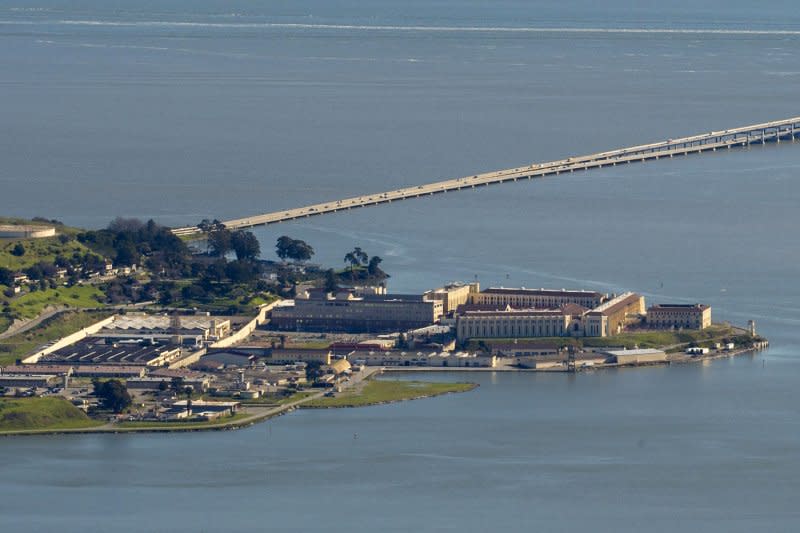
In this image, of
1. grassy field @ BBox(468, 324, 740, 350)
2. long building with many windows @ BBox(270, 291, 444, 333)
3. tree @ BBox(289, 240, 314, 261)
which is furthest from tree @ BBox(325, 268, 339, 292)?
grassy field @ BBox(468, 324, 740, 350)

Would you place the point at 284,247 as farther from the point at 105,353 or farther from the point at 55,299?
the point at 105,353

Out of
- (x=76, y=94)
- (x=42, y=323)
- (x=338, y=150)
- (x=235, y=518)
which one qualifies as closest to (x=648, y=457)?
(x=235, y=518)

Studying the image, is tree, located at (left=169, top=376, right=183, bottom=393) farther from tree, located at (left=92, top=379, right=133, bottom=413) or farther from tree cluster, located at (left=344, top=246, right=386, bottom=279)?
tree cluster, located at (left=344, top=246, right=386, bottom=279)

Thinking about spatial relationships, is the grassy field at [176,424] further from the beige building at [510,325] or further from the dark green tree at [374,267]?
the dark green tree at [374,267]

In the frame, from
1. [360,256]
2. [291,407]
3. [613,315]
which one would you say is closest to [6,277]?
[360,256]

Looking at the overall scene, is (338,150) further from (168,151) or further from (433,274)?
(433,274)

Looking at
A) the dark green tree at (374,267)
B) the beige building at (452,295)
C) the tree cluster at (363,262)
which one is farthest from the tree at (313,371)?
the dark green tree at (374,267)
